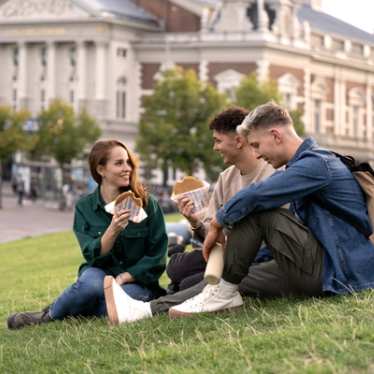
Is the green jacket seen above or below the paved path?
above

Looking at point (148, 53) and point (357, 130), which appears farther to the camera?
point (357, 130)

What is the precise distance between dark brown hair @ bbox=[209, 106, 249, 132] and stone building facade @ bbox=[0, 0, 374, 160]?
222 ft

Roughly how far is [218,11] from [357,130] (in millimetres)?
16545

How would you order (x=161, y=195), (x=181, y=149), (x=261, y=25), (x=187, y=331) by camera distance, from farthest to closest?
(x=261, y=25), (x=181, y=149), (x=161, y=195), (x=187, y=331)

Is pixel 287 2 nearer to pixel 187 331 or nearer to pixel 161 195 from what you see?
pixel 161 195

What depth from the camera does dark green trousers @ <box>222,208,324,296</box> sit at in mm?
9266

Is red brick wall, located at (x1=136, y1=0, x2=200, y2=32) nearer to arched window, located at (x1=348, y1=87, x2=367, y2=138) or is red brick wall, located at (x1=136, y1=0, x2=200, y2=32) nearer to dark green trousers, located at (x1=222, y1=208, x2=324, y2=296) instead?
arched window, located at (x1=348, y1=87, x2=367, y2=138)

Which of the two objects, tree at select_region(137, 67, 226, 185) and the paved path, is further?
tree at select_region(137, 67, 226, 185)

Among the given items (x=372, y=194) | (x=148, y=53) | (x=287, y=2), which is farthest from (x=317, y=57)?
(x=372, y=194)

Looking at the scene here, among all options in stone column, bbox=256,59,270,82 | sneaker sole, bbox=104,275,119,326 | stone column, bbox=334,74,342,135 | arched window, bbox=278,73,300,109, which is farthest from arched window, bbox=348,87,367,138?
sneaker sole, bbox=104,275,119,326

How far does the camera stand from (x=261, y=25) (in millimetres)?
78625

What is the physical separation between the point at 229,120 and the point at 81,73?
70399mm

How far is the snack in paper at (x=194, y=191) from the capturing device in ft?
35.3

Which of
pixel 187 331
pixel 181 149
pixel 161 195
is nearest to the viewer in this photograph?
pixel 187 331
